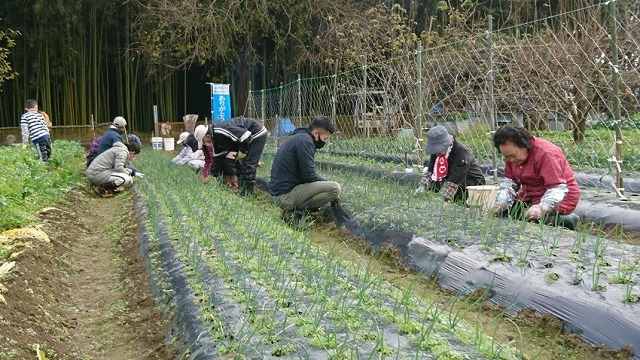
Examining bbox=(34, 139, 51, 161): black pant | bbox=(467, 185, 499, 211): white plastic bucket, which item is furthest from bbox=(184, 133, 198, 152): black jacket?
bbox=(467, 185, 499, 211): white plastic bucket

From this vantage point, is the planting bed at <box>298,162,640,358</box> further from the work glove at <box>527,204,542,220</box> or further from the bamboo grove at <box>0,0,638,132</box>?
the bamboo grove at <box>0,0,638,132</box>

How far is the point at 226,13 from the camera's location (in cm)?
1612

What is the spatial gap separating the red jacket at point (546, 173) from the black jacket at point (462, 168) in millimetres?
726

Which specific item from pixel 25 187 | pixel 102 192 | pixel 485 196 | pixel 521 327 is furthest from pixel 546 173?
pixel 102 192

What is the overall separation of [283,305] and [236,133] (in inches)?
177

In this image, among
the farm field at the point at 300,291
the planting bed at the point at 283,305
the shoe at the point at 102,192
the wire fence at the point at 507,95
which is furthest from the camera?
the shoe at the point at 102,192

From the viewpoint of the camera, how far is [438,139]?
16.7ft

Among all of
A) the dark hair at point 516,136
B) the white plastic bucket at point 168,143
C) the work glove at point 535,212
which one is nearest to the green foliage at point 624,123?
the dark hair at point 516,136

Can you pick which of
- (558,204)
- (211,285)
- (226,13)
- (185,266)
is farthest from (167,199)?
(226,13)

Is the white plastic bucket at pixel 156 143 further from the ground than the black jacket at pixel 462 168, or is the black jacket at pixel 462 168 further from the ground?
the black jacket at pixel 462 168

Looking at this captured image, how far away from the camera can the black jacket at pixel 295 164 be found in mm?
5605

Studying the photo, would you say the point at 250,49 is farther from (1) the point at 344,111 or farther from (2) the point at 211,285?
(2) the point at 211,285

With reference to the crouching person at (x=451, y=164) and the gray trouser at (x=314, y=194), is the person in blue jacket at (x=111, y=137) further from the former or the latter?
the crouching person at (x=451, y=164)

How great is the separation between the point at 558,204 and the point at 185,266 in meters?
2.43
